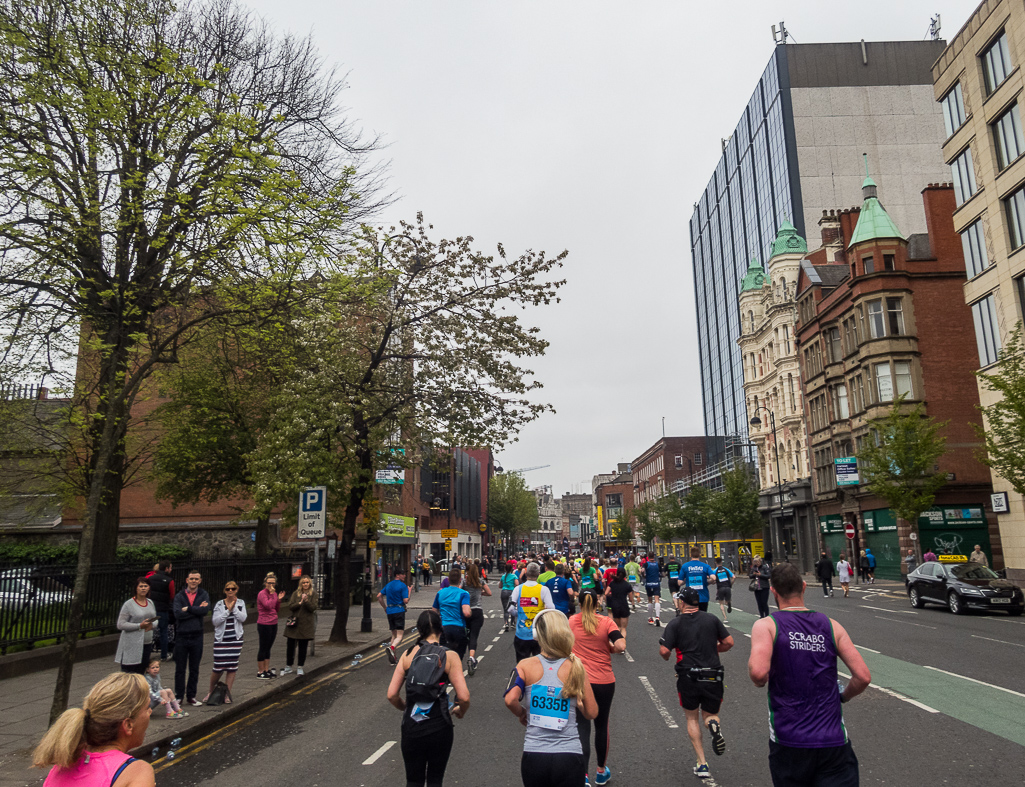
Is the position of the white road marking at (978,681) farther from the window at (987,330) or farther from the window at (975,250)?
the window at (975,250)

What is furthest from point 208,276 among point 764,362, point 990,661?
point 764,362

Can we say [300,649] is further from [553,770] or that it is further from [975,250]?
[975,250]

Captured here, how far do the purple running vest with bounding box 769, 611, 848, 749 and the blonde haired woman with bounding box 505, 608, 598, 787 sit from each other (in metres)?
1.12

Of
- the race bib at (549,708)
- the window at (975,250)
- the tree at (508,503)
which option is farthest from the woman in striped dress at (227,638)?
the tree at (508,503)

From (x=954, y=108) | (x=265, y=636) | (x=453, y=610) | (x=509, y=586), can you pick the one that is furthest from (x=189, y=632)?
(x=954, y=108)

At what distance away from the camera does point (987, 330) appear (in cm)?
3005

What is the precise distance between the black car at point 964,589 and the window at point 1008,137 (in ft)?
52.9

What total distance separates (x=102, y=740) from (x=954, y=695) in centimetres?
1077

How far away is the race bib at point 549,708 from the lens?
4.41 meters

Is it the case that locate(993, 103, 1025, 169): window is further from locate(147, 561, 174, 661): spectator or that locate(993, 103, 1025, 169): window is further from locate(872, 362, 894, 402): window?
locate(147, 561, 174, 661): spectator

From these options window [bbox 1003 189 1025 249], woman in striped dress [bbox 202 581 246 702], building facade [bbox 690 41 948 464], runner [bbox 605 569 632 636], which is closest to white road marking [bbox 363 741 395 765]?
woman in striped dress [bbox 202 581 246 702]

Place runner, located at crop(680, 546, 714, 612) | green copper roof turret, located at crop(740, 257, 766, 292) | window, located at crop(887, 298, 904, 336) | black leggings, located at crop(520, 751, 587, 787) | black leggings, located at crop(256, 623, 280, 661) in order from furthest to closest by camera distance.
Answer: green copper roof turret, located at crop(740, 257, 766, 292)
window, located at crop(887, 298, 904, 336)
runner, located at crop(680, 546, 714, 612)
black leggings, located at crop(256, 623, 280, 661)
black leggings, located at crop(520, 751, 587, 787)

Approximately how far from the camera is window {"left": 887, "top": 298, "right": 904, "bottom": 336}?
39.7m

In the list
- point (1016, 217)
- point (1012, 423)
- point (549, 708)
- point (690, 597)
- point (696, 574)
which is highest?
point (1016, 217)
